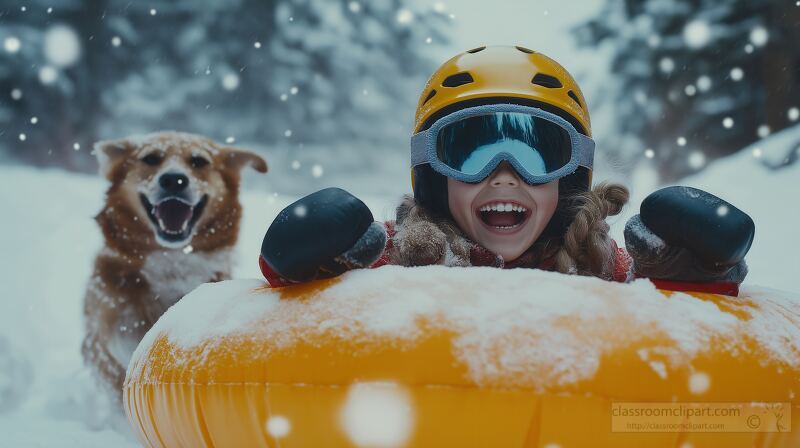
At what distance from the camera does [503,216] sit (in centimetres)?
201

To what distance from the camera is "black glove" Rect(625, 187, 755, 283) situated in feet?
3.78

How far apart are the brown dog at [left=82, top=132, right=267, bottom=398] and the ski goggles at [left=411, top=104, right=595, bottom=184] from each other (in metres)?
2.06

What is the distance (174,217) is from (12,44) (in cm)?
301

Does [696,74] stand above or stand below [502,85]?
above

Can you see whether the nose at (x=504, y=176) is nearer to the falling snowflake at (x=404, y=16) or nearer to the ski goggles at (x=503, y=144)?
the ski goggles at (x=503, y=144)

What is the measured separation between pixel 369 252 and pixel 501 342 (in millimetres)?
333

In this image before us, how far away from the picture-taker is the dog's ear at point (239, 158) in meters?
3.84

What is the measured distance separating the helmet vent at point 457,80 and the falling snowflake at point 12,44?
4909 millimetres

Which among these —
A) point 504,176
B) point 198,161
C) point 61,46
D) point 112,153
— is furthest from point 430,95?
point 61,46

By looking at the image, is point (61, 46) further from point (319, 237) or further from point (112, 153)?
point (319, 237)

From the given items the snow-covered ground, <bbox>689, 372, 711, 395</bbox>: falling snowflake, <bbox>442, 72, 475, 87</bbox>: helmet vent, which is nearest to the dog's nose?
the snow-covered ground

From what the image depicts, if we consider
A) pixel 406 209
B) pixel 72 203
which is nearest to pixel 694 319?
pixel 406 209

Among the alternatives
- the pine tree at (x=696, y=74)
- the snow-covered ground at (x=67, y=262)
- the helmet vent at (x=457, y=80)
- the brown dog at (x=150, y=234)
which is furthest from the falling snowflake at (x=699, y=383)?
the pine tree at (x=696, y=74)

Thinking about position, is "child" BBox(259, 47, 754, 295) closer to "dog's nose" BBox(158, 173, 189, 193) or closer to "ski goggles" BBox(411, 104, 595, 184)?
"ski goggles" BBox(411, 104, 595, 184)
